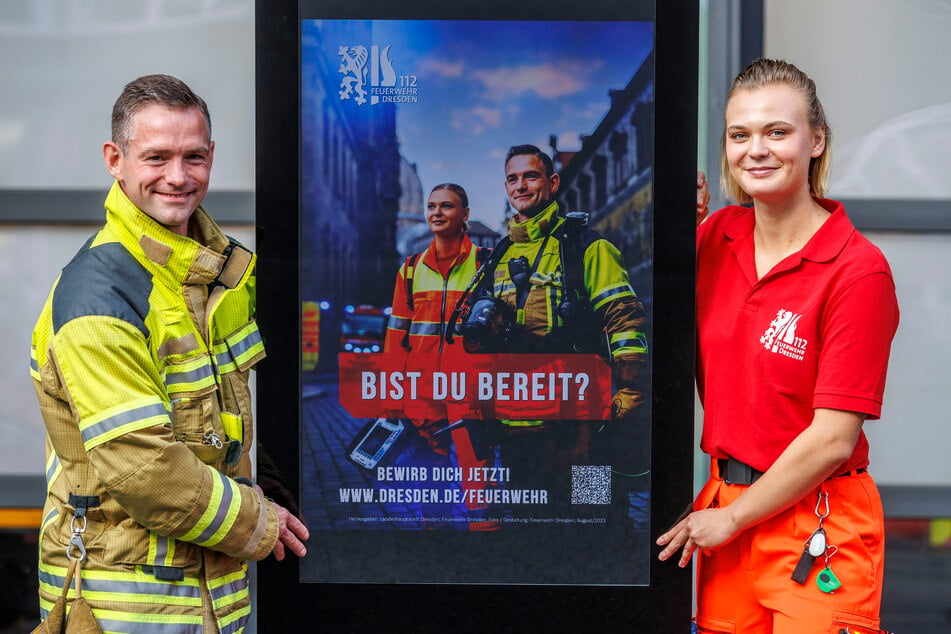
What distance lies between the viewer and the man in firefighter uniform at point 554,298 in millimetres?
2088

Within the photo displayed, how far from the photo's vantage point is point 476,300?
2.11 m

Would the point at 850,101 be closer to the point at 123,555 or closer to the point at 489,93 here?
the point at 489,93

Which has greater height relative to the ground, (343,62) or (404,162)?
(343,62)

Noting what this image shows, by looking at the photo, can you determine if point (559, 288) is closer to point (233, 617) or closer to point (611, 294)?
point (611, 294)

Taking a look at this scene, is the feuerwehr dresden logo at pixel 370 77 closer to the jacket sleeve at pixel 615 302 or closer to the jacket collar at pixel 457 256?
the jacket collar at pixel 457 256

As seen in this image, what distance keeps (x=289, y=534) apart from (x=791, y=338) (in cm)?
110

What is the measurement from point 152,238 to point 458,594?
97 cm

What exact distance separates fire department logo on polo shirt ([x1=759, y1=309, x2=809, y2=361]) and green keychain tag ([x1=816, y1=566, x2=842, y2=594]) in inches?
17.0

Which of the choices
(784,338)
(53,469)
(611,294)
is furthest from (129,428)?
(784,338)

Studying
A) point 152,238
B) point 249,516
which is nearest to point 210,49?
point 152,238

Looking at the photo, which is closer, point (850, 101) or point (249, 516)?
point (249, 516)

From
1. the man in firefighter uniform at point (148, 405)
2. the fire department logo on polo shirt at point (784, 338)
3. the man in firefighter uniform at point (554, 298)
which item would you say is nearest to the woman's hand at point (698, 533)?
the man in firefighter uniform at point (554, 298)

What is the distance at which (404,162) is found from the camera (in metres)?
2.08

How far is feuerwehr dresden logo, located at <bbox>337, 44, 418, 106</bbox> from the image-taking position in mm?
2061
